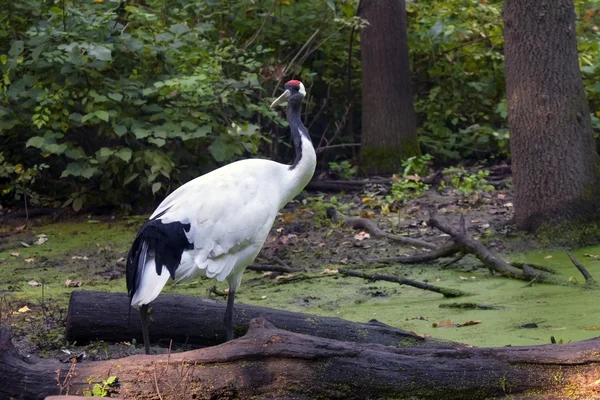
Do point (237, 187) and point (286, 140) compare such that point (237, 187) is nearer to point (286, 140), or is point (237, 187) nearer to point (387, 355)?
point (387, 355)

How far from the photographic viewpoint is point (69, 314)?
546 centimetres

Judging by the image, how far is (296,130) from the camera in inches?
251

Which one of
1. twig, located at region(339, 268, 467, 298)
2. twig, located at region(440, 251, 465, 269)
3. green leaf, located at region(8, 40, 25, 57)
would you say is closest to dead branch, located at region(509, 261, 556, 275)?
twig, located at region(440, 251, 465, 269)

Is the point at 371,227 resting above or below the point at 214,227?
below

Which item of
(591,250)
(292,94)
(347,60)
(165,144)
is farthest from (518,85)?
(347,60)

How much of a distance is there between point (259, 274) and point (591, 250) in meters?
2.80

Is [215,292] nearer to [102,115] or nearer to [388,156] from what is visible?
[102,115]

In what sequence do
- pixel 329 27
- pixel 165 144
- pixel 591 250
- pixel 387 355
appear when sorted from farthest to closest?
1. pixel 329 27
2. pixel 165 144
3. pixel 591 250
4. pixel 387 355

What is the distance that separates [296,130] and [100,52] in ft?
11.9

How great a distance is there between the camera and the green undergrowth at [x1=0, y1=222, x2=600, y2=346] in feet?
A: 18.9

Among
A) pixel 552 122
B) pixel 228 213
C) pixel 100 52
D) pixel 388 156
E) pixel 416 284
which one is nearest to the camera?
pixel 228 213

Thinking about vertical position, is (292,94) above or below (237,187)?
above

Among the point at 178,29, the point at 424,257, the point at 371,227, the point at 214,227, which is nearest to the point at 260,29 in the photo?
the point at 178,29

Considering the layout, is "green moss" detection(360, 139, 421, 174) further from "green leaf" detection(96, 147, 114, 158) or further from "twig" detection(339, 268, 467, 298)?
"twig" detection(339, 268, 467, 298)
